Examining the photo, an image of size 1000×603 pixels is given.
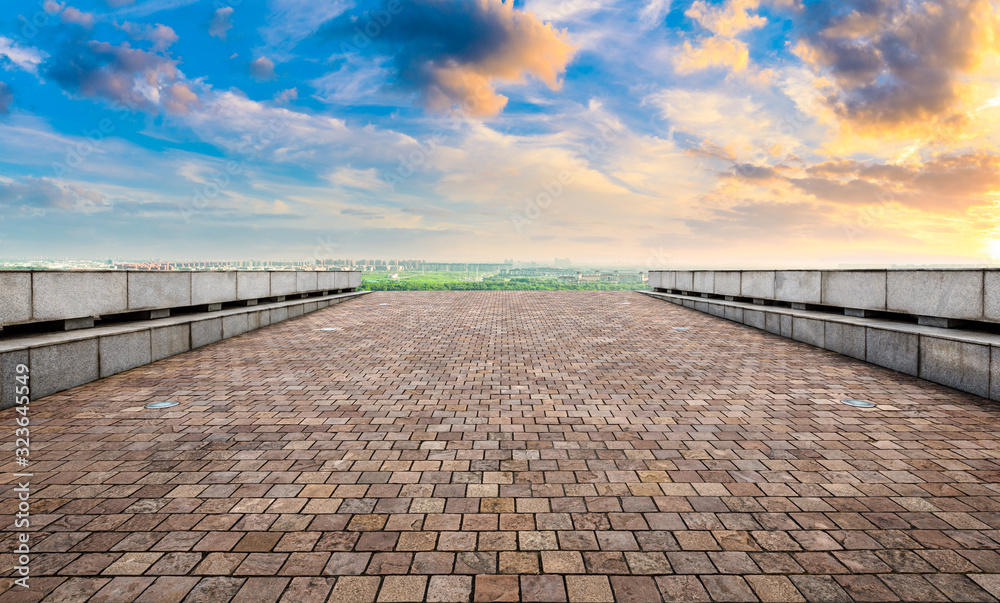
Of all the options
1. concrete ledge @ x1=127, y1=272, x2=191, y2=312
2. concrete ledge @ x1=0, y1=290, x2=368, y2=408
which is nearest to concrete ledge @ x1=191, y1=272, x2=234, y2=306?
concrete ledge @ x1=127, y1=272, x2=191, y2=312

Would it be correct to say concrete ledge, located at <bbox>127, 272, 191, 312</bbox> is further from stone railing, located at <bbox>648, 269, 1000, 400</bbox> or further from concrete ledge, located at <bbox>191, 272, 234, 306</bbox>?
stone railing, located at <bbox>648, 269, 1000, 400</bbox>

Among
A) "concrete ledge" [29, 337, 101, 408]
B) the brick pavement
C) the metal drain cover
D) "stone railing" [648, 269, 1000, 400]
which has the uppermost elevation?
"stone railing" [648, 269, 1000, 400]

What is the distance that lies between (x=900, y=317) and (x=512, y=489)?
861 cm

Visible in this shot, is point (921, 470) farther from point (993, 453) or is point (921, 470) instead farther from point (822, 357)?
point (822, 357)

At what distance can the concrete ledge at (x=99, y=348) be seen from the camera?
5.59 metres

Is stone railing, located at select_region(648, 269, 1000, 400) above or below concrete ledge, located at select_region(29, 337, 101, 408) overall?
above

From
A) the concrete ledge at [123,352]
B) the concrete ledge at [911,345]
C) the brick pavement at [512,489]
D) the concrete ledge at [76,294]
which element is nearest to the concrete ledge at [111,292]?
the concrete ledge at [76,294]

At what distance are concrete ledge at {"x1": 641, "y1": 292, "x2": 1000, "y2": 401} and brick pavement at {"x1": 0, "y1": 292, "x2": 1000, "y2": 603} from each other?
0.36 m

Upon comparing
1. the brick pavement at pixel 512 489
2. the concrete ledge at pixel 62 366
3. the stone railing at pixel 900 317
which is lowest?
the brick pavement at pixel 512 489

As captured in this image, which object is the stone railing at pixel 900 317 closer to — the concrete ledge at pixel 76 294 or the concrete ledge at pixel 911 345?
the concrete ledge at pixel 911 345

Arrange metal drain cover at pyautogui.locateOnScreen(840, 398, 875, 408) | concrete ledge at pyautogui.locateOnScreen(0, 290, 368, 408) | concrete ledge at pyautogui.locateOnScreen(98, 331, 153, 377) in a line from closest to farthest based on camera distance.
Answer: metal drain cover at pyautogui.locateOnScreen(840, 398, 875, 408) < concrete ledge at pyautogui.locateOnScreen(0, 290, 368, 408) < concrete ledge at pyautogui.locateOnScreen(98, 331, 153, 377)

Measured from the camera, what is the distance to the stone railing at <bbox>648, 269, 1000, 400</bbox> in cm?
599

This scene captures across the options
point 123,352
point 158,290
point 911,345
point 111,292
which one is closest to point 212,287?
point 158,290

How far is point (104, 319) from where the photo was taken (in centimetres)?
806
